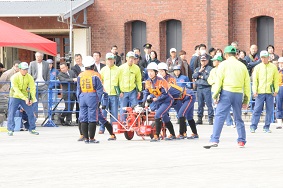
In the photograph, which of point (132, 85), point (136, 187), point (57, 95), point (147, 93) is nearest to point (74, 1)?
point (57, 95)

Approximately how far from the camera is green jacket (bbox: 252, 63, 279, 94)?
77.8ft

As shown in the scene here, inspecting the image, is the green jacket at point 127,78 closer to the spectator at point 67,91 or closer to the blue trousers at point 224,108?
the spectator at point 67,91

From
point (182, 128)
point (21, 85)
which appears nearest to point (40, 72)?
point (21, 85)

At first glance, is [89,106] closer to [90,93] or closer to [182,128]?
A: [90,93]

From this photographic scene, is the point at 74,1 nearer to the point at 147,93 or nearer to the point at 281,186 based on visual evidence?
the point at 147,93

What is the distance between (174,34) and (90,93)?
20.6m

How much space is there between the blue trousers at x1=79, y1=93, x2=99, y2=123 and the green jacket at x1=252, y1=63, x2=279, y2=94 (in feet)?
15.6

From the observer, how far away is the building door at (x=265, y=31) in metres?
39.0

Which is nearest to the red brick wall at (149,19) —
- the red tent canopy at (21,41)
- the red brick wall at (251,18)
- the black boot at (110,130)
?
the red brick wall at (251,18)

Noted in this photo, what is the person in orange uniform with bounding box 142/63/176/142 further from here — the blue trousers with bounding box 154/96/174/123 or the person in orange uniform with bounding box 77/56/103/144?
the person in orange uniform with bounding box 77/56/103/144

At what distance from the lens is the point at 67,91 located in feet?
92.6

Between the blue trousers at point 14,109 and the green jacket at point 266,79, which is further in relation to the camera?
the blue trousers at point 14,109

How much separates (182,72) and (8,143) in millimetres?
Answer: 8388

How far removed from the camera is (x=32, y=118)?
2430cm
